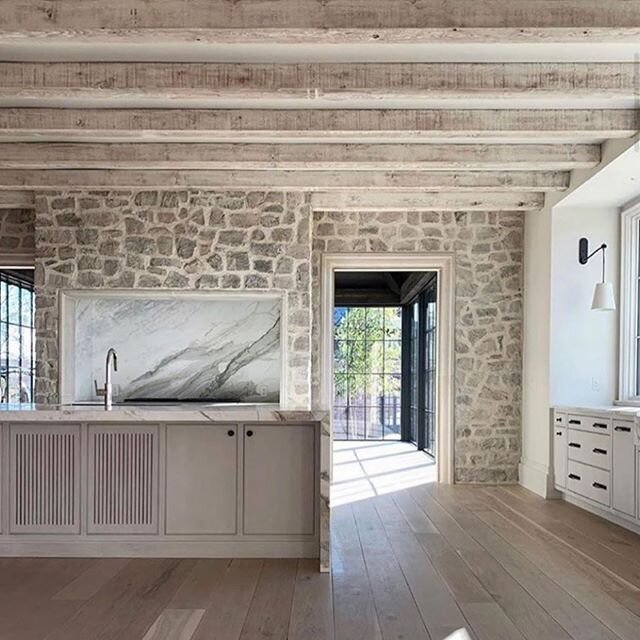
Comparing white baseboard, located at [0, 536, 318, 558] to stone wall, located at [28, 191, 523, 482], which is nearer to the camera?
white baseboard, located at [0, 536, 318, 558]

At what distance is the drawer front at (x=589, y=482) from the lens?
18.2 ft

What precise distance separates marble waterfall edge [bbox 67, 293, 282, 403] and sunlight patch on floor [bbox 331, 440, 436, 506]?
1.28 meters

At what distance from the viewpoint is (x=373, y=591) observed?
3.67m

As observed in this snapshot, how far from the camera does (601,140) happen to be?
544 cm

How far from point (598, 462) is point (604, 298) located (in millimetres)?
1443

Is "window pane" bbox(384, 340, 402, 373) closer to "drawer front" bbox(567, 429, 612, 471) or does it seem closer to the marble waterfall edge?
the marble waterfall edge

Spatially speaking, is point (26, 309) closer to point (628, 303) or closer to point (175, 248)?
point (175, 248)

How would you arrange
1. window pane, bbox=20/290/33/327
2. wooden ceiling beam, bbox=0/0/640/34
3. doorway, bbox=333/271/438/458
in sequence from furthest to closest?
doorway, bbox=333/271/438/458, window pane, bbox=20/290/33/327, wooden ceiling beam, bbox=0/0/640/34

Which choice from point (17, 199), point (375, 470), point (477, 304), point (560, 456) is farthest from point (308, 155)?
point (375, 470)

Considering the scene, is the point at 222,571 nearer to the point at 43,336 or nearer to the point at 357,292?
the point at 43,336

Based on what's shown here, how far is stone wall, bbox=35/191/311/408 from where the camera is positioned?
660cm

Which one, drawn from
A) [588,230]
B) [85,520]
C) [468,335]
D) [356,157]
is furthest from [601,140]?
[85,520]

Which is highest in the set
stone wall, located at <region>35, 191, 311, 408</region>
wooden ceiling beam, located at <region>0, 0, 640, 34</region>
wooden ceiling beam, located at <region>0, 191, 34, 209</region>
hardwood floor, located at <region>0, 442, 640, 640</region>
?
wooden ceiling beam, located at <region>0, 0, 640, 34</region>

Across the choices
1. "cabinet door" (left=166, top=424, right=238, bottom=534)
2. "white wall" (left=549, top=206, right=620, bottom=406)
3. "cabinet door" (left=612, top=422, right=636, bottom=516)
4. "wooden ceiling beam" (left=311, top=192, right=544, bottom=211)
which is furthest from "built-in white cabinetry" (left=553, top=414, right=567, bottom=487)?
"cabinet door" (left=166, top=424, right=238, bottom=534)
